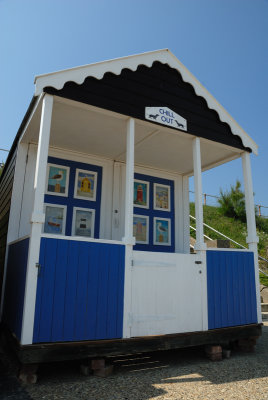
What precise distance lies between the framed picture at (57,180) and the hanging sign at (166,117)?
197 cm

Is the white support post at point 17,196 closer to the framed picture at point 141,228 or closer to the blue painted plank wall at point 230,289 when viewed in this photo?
the framed picture at point 141,228

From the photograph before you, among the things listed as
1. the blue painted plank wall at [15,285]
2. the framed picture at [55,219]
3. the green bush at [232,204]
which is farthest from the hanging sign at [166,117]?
the green bush at [232,204]

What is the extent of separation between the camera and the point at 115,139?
17.8ft

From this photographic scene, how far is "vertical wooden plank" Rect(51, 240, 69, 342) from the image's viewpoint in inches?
137

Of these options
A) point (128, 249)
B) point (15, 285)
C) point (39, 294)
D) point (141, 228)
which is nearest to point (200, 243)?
point (128, 249)

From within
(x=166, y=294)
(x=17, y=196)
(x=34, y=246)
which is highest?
(x=17, y=196)

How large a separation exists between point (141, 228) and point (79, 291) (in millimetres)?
2895

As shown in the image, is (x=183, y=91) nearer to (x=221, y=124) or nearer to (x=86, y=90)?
(x=221, y=124)

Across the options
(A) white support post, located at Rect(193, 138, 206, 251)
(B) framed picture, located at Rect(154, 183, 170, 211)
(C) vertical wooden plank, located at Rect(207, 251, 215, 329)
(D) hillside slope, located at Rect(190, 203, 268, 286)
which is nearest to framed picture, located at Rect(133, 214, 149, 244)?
(B) framed picture, located at Rect(154, 183, 170, 211)

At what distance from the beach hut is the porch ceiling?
0.03 meters

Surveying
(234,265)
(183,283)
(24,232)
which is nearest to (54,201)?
(24,232)

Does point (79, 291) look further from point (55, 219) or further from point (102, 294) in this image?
point (55, 219)

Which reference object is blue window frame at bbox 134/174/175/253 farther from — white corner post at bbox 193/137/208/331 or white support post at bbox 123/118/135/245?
white support post at bbox 123/118/135/245

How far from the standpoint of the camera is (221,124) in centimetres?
562
